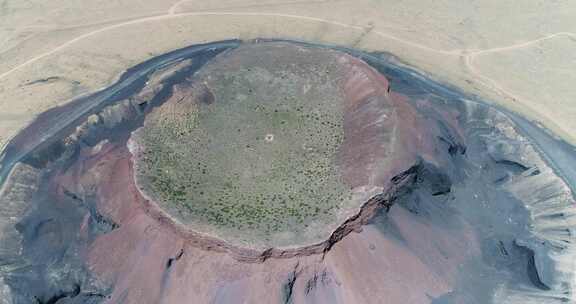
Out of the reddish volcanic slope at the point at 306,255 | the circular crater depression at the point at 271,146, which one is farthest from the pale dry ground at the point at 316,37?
the reddish volcanic slope at the point at 306,255

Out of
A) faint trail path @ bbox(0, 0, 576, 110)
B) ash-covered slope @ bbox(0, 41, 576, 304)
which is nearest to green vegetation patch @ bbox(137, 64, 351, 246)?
ash-covered slope @ bbox(0, 41, 576, 304)

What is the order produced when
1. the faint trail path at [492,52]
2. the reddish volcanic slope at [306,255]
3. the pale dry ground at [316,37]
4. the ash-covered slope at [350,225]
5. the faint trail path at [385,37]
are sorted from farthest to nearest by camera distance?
the faint trail path at [385,37] < the faint trail path at [492,52] < the pale dry ground at [316,37] < the ash-covered slope at [350,225] < the reddish volcanic slope at [306,255]

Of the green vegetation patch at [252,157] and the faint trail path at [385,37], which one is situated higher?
the green vegetation patch at [252,157]

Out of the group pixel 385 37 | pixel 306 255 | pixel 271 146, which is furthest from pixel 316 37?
pixel 306 255

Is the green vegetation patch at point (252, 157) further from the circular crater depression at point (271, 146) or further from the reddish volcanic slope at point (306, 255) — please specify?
the reddish volcanic slope at point (306, 255)

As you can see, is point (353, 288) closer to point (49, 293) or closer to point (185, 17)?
point (49, 293)

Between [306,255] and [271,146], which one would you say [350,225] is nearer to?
[306,255]

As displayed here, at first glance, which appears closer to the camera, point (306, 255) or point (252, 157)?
point (306, 255)
